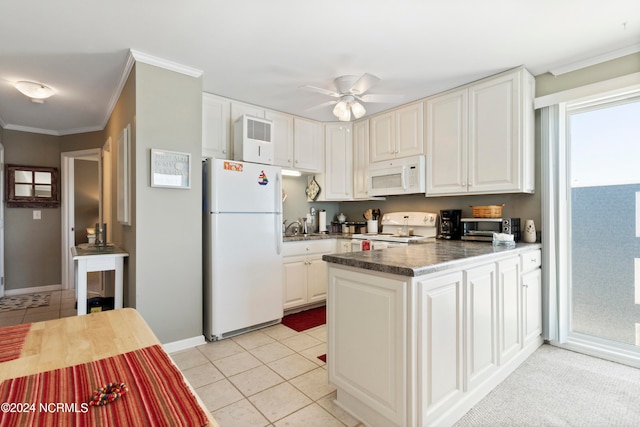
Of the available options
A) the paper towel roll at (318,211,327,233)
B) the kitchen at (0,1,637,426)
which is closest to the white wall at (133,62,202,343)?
the kitchen at (0,1,637,426)

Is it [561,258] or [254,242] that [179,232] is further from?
[561,258]

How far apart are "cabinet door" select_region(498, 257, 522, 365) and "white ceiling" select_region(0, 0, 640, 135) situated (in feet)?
5.38

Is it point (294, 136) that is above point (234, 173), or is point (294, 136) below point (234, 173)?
above

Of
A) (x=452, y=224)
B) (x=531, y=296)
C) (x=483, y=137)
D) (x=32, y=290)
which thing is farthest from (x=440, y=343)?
(x=32, y=290)

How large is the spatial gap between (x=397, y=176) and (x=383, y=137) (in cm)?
54

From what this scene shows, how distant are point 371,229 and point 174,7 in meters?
3.09

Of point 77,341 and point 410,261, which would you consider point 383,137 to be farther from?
point 77,341

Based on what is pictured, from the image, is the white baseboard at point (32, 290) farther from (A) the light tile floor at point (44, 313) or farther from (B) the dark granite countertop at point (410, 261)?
(B) the dark granite countertop at point (410, 261)

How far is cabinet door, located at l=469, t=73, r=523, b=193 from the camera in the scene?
2732 millimetres

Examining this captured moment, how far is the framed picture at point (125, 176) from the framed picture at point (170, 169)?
368 mm

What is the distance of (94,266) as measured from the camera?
8.63 ft

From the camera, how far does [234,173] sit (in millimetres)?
3014

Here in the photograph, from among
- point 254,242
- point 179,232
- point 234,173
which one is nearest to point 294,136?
point 234,173

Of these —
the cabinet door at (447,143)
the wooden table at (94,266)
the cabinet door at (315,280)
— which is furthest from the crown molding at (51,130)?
the cabinet door at (447,143)
